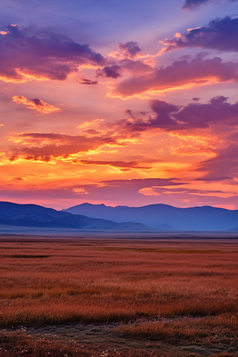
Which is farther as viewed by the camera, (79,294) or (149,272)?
(149,272)

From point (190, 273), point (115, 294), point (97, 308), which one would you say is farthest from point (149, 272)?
point (97, 308)

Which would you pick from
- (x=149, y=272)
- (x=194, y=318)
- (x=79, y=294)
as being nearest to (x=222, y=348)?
(x=194, y=318)

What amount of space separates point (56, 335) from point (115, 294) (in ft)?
28.0

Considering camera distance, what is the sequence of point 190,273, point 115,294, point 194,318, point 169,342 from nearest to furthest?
point 169,342, point 194,318, point 115,294, point 190,273

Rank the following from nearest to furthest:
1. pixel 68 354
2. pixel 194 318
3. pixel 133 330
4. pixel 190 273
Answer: pixel 68 354
pixel 133 330
pixel 194 318
pixel 190 273

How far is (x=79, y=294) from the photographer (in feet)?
65.5

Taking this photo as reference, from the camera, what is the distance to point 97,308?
15.2 m

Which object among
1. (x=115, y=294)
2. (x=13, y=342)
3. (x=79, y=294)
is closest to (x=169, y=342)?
(x=13, y=342)

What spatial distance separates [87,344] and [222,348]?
4.28m

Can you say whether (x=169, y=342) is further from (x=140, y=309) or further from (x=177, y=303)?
(x=177, y=303)

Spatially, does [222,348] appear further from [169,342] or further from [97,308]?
[97,308]

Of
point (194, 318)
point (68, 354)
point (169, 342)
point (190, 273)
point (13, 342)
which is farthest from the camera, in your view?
point (190, 273)

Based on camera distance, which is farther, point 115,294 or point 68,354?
point 115,294

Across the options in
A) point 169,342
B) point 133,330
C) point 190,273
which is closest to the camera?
point 169,342
